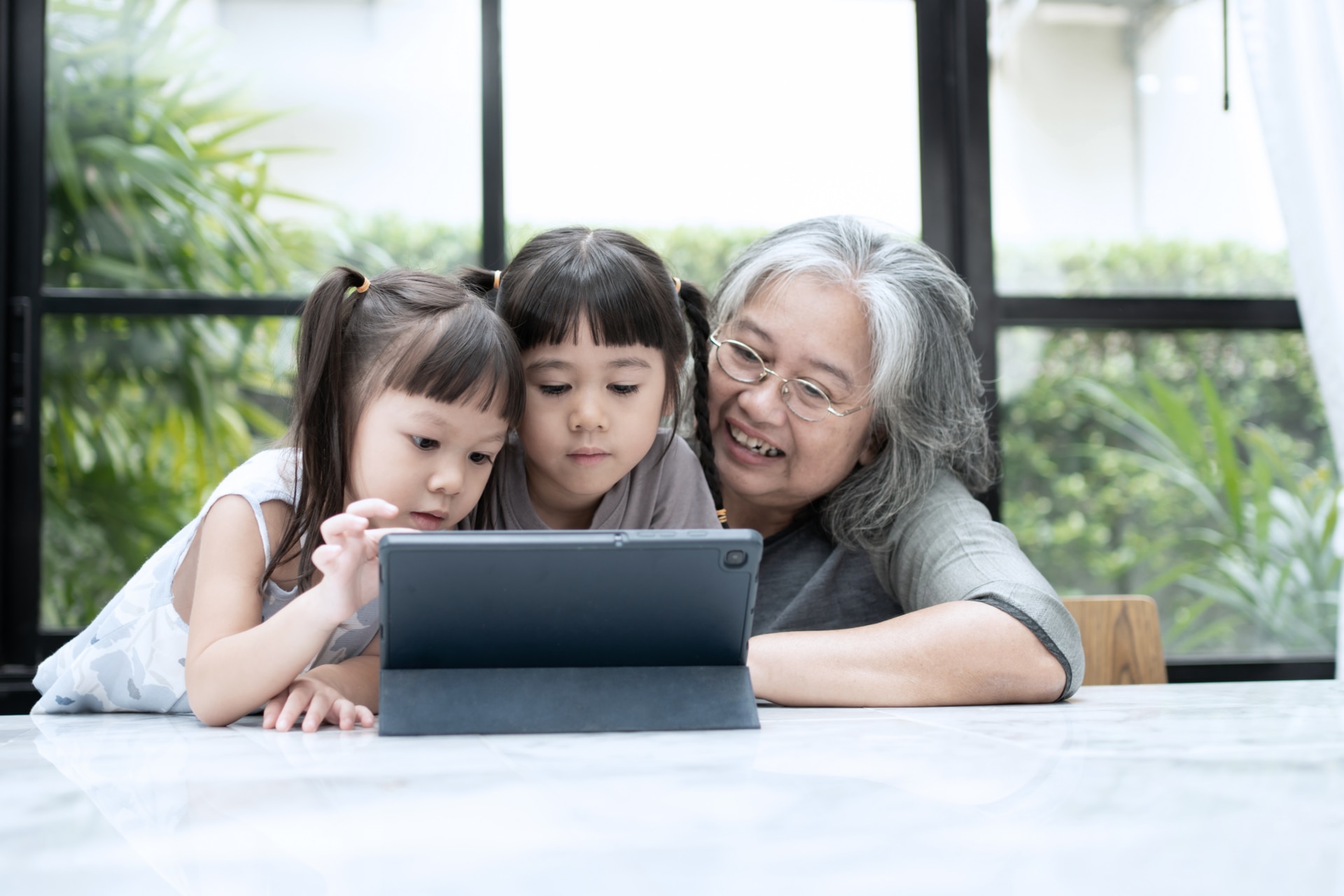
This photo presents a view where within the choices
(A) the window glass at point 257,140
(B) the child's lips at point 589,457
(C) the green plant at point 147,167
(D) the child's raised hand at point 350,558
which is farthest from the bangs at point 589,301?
(C) the green plant at point 147,167

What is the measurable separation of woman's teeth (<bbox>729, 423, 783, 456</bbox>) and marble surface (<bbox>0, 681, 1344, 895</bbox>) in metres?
0.74

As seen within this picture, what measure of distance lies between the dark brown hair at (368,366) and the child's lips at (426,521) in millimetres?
87

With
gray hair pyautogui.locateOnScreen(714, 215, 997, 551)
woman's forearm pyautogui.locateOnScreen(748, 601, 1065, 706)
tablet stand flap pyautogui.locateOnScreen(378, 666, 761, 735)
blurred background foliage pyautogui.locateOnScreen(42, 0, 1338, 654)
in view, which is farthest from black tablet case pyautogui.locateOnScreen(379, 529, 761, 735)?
blurred background foliage pyautogui.locateOnScreen(42, 0, 1338, 654)

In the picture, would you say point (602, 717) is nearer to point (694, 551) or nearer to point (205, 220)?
point (694, 551)

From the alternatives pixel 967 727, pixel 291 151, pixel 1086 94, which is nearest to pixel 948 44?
pixel 1086 94

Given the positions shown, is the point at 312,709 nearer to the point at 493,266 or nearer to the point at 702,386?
the point at 702,386

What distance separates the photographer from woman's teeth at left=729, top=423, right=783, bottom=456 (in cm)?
158

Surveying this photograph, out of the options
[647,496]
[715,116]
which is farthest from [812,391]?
[715,116]

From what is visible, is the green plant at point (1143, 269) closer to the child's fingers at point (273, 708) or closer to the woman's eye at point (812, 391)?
the woman's eye at point (812, 391)

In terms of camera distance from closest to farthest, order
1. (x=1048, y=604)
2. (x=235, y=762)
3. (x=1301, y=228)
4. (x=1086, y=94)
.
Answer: (x=235, y=762) < (x=1048, y=604) < (x=1301, y=228) < (x=1086, y=94)

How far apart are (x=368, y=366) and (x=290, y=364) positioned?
3.43ft

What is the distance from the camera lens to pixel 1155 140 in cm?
273

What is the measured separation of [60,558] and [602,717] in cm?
201

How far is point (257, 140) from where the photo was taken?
2521 mm
